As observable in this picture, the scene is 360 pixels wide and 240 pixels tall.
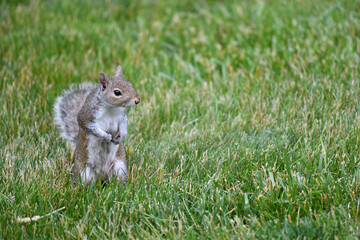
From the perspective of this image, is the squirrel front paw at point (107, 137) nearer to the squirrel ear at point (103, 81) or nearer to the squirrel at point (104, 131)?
the squirrel at point (104, 131)

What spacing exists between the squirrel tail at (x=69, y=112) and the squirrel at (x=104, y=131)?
0.35 m

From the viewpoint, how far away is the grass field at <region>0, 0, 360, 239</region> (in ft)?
8.38

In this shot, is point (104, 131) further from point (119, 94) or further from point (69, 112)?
point (69, 112)

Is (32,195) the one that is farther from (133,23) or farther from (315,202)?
(133,23)

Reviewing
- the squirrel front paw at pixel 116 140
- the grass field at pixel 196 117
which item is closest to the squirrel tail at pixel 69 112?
the grass field at pixel 196 117

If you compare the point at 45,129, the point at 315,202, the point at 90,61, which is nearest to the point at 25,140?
the point at 45,129

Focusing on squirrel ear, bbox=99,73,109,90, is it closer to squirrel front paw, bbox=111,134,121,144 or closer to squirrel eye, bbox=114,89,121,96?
squirrel eye, bbox=114,89,121,96

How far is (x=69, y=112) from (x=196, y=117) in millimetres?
1002

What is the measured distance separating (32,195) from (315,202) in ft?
5.12

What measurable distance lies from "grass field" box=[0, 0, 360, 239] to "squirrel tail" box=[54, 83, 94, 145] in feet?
0.35

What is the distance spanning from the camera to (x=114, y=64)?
477cm

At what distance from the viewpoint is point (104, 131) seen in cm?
298

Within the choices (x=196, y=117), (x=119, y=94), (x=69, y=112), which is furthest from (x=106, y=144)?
(x=196, y=117)

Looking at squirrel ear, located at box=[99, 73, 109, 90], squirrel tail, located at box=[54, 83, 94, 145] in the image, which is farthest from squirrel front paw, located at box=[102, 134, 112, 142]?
squirrel tail, located at box=[54, 83, 94, 145]
